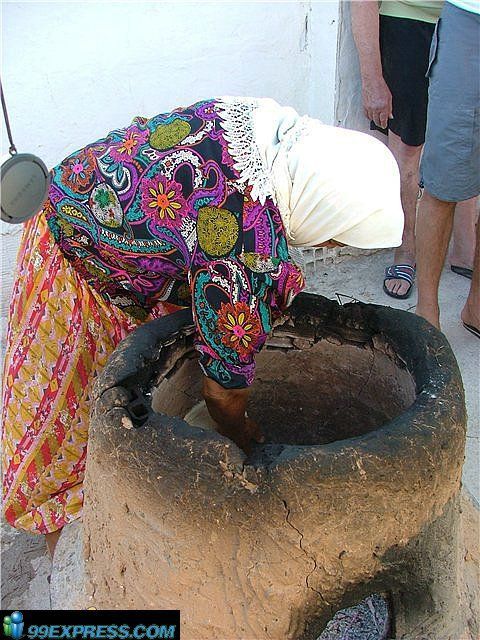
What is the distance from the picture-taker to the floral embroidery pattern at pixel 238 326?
1414mm

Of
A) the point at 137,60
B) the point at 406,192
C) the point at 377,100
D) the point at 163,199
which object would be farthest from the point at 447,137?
the point at 163,199

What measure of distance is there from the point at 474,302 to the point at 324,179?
71.3 inches

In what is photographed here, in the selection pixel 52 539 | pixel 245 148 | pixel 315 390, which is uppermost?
pixel 245 148

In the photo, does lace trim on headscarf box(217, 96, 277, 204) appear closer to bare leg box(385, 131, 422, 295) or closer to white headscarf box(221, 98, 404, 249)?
white headscarf box(221, 98, 404, 249)

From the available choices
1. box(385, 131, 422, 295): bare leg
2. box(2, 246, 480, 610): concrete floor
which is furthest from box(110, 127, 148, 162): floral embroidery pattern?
box(385, 131, 422, 295): bare leg

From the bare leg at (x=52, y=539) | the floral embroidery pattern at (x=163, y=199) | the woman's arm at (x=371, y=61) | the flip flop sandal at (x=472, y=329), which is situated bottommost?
the flip flop sandal at (x=472, y=329)

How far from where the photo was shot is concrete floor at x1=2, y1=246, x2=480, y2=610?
2.13 meters

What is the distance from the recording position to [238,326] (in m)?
1.43

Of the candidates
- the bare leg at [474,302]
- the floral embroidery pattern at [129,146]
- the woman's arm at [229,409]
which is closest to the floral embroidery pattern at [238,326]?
the woman's arm at [229,409]

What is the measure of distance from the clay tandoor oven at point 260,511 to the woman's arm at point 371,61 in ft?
6.06

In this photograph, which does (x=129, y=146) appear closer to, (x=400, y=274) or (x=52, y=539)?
(x=52, y=539)

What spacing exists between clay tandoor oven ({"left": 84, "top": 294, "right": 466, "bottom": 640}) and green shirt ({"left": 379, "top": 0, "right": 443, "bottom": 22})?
1.87m

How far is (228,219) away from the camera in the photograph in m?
1.42

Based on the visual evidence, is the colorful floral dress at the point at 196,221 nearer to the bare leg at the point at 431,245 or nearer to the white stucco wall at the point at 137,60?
the white stucco wall at the point at 137,60
